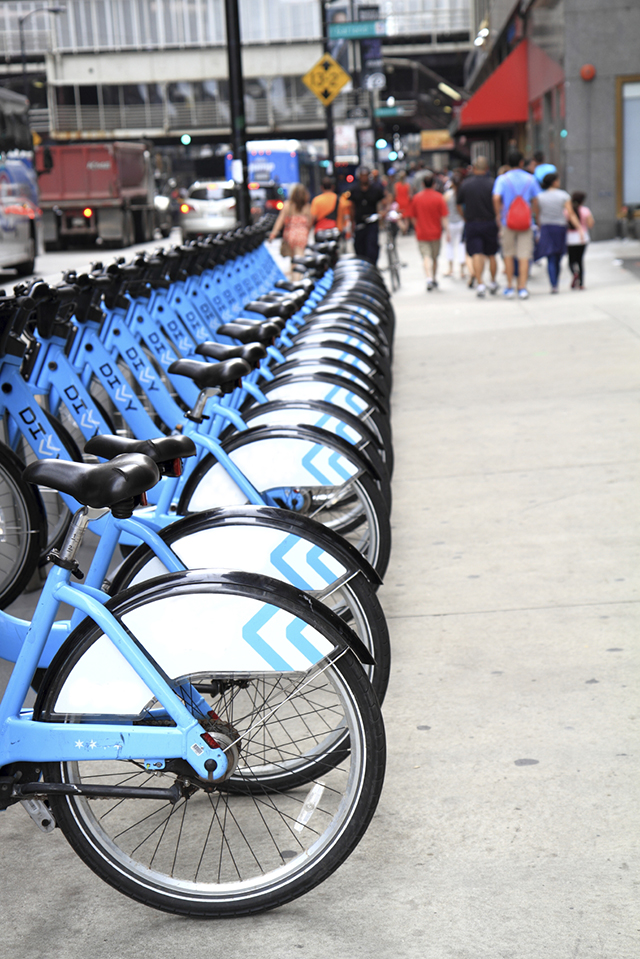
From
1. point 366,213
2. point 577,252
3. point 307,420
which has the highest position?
point 366,213

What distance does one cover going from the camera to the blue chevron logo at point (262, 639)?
2.69 metres

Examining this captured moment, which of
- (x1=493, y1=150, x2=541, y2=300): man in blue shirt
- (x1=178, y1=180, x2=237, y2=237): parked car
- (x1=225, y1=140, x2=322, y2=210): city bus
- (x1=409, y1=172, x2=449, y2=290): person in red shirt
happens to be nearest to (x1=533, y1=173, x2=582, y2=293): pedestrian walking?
(x1=493, y1=150, x2=541, y2=300): man in blue shirt

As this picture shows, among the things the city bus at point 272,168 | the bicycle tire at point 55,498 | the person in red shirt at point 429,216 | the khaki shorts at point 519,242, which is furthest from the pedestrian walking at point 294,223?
the city bus at point 272,168

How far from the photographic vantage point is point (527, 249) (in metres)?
16.0

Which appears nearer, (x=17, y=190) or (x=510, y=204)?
(x=510, y=204)

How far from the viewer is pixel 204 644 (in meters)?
2.70

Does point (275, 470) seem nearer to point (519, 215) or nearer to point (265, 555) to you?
point (265, 555)

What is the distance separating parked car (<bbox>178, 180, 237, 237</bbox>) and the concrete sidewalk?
1326 inches

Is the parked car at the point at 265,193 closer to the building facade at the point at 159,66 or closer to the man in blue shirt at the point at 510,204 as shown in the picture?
the building facade at the point at 159,66

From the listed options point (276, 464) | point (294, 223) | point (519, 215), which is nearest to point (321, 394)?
point (276, 464)

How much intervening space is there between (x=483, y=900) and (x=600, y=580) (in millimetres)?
2412

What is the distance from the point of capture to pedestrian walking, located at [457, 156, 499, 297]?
1586 centimetres

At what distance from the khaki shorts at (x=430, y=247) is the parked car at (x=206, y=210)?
22797 mm

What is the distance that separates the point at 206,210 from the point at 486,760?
3820cm
